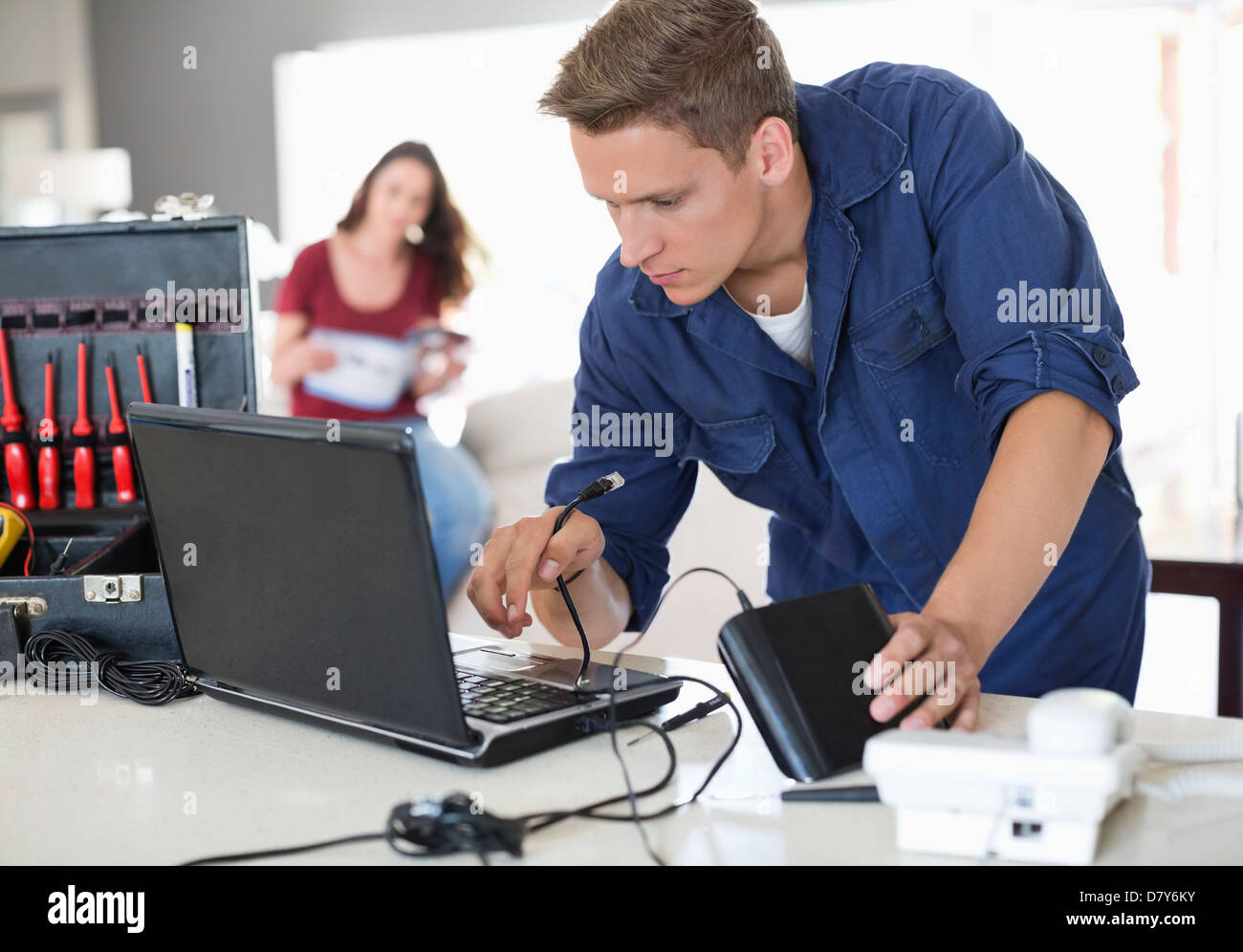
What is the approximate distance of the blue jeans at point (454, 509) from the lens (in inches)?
106

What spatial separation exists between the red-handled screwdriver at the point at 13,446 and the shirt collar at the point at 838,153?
2.51ft

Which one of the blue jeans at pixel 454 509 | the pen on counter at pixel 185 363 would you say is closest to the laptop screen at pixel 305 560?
the pen on counter at pixel 185 363

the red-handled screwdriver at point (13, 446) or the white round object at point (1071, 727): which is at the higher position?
the red-handled screwdriver at point (13, 446)

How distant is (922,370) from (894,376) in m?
0.03

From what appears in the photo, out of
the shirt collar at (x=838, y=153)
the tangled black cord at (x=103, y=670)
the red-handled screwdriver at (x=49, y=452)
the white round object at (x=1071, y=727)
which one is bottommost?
the tangled black cord at (x=103, y=670)

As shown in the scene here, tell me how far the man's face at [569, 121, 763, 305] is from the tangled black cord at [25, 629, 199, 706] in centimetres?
53

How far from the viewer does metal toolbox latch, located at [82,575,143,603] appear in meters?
1.09

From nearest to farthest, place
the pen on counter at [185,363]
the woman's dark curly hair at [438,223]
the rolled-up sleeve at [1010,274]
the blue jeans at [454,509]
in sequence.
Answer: the rolled-up sleeve at [1010,274] → the pen on counter at [185,363] → the blue jeans at [454,509] → the woman's dark curly hair at [438,223]

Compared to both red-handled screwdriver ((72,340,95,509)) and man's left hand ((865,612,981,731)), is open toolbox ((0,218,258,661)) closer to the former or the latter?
red-handled screwdriver ((72,340,95,509))

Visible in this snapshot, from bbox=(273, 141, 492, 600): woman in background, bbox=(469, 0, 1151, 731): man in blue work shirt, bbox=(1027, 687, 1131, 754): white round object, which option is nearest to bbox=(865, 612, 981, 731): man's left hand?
bbox=(469, 0, 1151, 731): man in blue work shirt

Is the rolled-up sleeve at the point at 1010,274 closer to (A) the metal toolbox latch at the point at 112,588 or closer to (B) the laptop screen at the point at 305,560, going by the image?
(B) the laptop screen at the point at 305,560

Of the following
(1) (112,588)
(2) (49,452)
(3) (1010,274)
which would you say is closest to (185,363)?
(2) (49,452)

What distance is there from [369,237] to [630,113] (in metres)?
2.44
